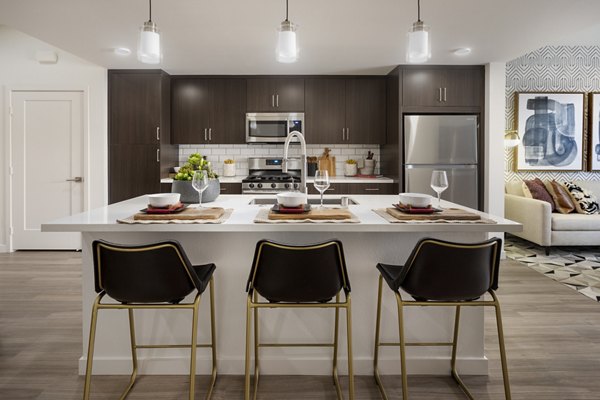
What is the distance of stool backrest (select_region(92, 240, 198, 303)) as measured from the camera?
1.87 meters

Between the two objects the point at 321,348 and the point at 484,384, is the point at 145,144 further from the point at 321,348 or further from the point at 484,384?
the point at 484,384

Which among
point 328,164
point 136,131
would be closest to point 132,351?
point 136,131

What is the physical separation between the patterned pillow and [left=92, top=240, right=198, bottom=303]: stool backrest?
5.36 metres

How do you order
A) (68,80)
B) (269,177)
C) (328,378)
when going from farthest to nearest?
1. (269,177)
2. (68,80)
3. (328,378)

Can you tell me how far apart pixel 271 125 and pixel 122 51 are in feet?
6.18

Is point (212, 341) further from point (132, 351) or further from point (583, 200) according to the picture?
point (583, 200)

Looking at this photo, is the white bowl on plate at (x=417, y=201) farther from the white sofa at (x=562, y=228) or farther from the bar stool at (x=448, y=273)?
the white sofa at (x=562, y=228)

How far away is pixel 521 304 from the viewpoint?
3.66m

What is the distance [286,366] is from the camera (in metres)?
2.47

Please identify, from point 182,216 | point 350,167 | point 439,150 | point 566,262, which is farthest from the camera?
point 350,167

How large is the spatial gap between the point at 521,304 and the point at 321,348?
2019 millimetres

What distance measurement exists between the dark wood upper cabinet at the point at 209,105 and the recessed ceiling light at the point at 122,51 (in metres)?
1.05

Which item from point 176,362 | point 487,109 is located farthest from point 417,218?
point 487,109

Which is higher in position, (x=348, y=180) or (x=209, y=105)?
(x=209, y=105)
